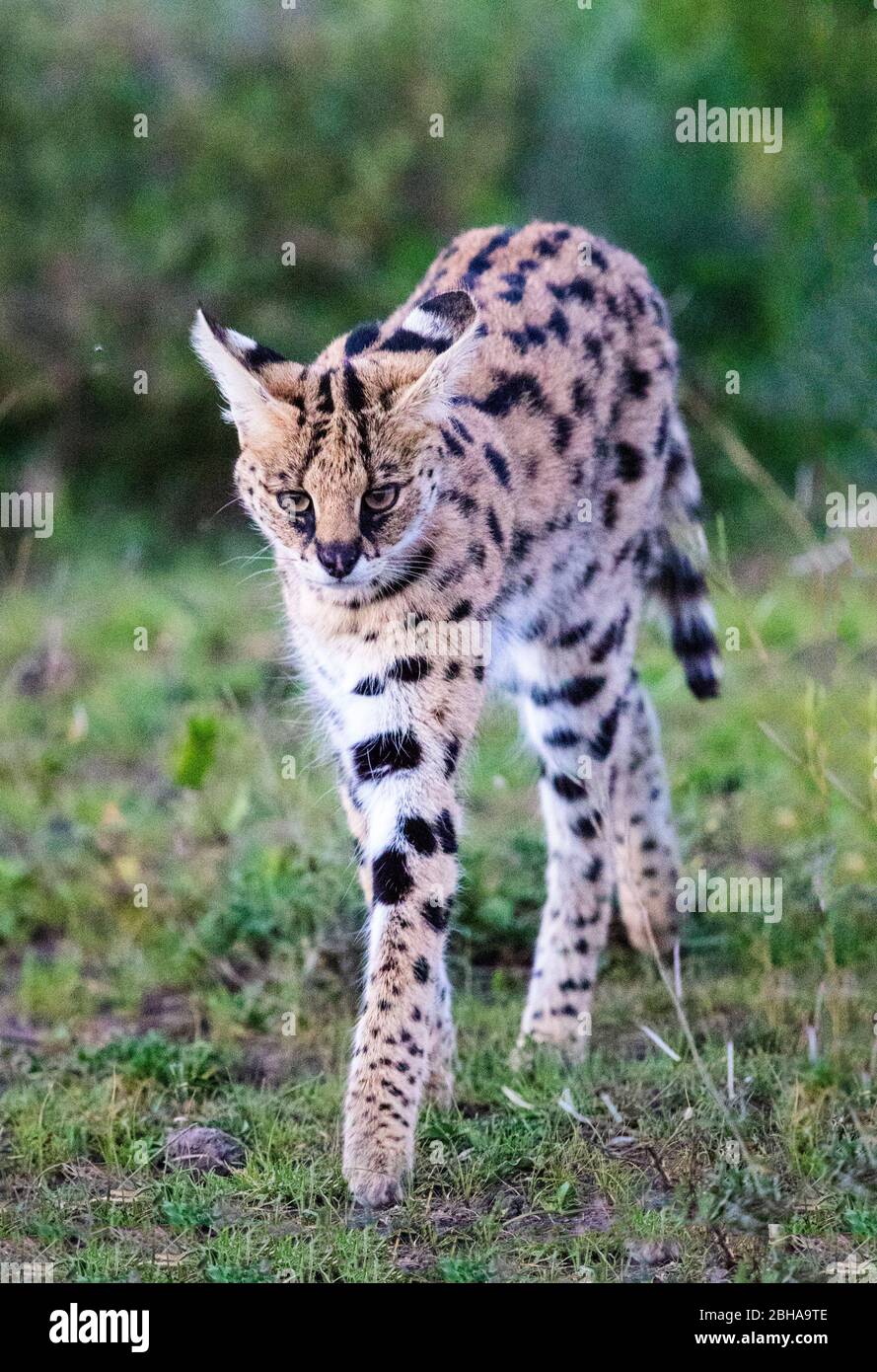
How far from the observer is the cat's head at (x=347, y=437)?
13.8 ft

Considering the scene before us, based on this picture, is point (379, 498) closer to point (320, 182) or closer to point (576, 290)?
point (576, 290)

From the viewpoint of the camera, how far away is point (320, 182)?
9.73 m

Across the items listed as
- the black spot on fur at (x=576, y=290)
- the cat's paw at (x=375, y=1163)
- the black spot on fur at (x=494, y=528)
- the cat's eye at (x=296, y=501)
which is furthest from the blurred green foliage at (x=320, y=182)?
the cat's paw at (x=375, y=1163)

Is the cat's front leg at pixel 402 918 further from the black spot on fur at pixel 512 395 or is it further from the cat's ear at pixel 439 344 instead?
the black spot on fur at pixel 512 395

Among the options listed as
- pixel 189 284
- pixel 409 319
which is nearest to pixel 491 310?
pixel 409 319

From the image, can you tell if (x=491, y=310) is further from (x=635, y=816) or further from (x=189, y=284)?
(x=189, y=284)

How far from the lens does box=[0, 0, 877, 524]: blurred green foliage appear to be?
9.45 m

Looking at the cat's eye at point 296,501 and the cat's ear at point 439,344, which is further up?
the cat's ear at point 439,344

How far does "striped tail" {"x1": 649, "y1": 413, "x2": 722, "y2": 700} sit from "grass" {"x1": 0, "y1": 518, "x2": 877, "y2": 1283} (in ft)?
0.77

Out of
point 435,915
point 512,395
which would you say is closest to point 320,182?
point 512,395

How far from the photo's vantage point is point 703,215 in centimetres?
967

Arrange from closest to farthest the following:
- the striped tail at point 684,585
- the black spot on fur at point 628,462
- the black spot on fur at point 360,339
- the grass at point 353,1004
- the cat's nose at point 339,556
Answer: the grass at point 353,1004 < the cat's nose at point 339,556 < the black spot on fur at point 360,339 < the black spot on fur at point 628,462 < the striped tail at point 684,585

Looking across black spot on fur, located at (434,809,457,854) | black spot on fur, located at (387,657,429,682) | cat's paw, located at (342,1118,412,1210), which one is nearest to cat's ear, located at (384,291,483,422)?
black spot on fur, located at (387,657,429,682)

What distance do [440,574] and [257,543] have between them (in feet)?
15.8
